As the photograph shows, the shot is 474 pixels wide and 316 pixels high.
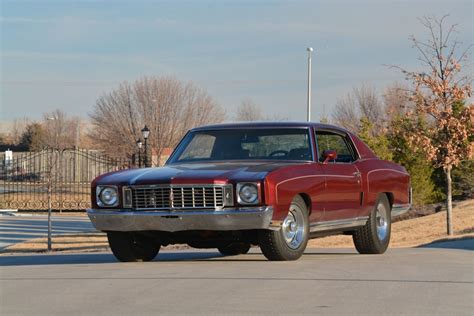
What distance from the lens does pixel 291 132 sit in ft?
38.8

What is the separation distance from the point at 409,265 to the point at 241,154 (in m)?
2.53

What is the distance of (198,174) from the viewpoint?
10484 millimetres

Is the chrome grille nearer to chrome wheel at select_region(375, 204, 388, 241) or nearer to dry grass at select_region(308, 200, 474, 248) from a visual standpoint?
chrome wheel at select_region(375, 204, 388, 241)

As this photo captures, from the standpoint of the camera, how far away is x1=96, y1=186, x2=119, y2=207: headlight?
1080 cm

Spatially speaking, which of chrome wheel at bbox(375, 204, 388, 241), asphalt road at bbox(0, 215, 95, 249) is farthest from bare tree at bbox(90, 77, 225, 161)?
A: chrome wheel at bbox(375, 204, 388, 241)

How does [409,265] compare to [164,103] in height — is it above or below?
below

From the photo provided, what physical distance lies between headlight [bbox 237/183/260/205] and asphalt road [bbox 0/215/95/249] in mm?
16305

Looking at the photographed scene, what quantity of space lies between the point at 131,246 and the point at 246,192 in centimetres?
187

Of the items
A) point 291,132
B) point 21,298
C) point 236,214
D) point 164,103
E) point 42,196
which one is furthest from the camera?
point 164,103

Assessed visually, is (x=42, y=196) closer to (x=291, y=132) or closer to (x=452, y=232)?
(x=452, y=232)

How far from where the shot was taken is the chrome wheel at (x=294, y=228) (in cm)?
1069

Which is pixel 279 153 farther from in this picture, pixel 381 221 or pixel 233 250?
pixel 381 221

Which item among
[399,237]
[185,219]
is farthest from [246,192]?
[399,237]

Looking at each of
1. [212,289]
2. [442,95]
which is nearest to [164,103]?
[442,95]
